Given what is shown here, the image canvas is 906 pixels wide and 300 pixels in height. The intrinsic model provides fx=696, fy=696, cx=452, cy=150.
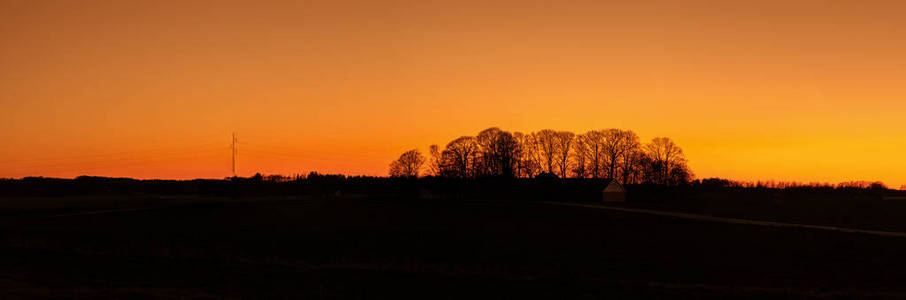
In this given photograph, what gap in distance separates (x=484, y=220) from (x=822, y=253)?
24.7 m

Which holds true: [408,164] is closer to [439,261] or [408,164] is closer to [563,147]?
[563,147]

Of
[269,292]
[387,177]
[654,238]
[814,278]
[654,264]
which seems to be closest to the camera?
[269,292]

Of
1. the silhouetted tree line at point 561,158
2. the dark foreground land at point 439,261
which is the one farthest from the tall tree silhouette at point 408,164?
the dark foreground land at point 439,261

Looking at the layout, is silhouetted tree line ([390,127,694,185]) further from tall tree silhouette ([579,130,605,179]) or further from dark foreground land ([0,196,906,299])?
dark foreground land ([0,196,906,299])

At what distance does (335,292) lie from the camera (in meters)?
17.4

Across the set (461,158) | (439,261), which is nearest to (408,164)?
(461,158)

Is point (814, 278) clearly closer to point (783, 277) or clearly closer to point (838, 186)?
point (783, 277)

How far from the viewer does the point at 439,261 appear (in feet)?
84.7

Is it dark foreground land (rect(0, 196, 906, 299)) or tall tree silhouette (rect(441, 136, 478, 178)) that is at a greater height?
tall tree silhouette (rect(441, 136, 478, 178))

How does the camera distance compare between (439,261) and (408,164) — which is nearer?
(439,261)

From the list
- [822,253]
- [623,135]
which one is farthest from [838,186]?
[822,253]

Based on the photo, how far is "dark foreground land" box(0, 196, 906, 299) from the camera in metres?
18.1

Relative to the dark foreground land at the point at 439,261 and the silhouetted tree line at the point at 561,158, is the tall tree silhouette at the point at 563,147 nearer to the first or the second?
the silhouetted tree line at the point at 561,158

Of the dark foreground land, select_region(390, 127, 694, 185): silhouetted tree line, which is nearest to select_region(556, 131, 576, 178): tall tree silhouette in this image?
select_region(390, 127, 694, 185): silhouetted tree line
